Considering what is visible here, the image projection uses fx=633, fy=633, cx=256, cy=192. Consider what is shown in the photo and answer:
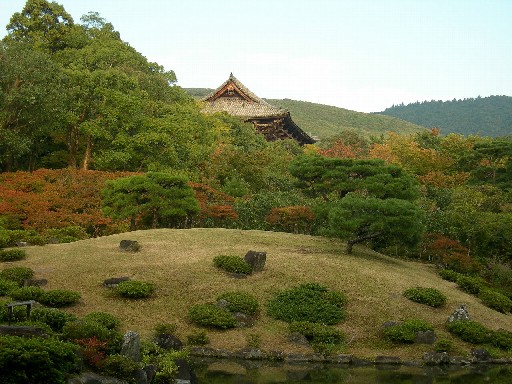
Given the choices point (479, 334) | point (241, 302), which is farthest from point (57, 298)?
point (479, 334)

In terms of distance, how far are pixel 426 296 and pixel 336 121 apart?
374ft

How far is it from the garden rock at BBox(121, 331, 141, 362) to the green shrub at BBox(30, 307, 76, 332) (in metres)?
2.47

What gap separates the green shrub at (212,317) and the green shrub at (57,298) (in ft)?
12.5

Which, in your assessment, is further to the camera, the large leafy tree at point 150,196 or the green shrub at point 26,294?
the large leafy tree at point 150,196

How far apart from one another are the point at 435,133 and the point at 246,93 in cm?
2038

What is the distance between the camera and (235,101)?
225 feet

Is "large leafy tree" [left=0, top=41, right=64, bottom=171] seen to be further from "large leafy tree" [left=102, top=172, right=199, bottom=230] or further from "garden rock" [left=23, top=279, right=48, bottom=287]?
"garden rock" [left=23, top=279, right=48, bottom=287]

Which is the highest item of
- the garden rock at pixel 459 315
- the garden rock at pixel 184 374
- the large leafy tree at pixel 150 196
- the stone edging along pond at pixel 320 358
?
the large leafy tree at pixel 150 196

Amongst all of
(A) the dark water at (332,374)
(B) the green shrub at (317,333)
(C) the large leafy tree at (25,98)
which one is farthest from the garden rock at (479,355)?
(C) the large leafy tree at (25,98)

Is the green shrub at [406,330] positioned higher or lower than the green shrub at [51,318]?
lower

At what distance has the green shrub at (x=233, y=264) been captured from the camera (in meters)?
23.6

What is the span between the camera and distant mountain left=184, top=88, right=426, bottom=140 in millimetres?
123062

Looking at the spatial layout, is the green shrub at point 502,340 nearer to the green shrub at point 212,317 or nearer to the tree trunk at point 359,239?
the tree trunk at point 359,239

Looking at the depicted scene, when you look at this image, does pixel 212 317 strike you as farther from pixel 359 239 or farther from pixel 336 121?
pixel 336 121
